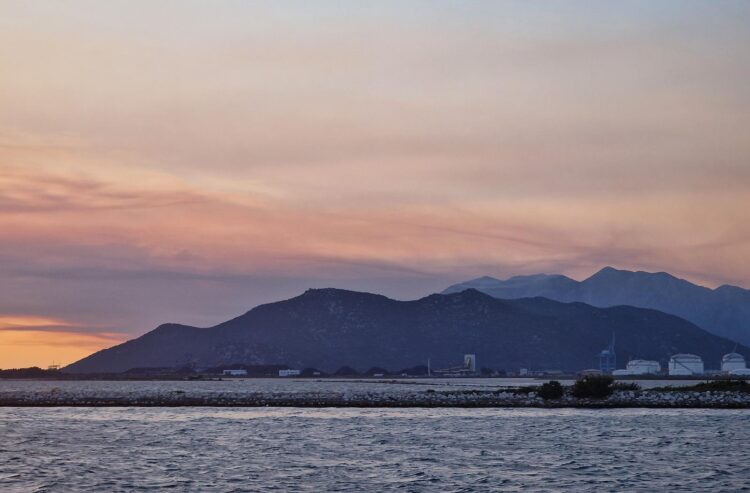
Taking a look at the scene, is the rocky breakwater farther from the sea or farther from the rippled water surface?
the sea

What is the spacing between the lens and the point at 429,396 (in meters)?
139

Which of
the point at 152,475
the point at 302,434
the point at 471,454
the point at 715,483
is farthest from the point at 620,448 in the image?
the point at 152,475

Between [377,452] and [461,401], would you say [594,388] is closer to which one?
[461,401]

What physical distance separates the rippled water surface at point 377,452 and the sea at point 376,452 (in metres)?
0.09

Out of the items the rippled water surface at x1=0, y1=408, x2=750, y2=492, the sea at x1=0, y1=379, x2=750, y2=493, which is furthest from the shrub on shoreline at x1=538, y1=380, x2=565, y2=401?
the sea at x1=0, y1=379, x2=750, y2=493

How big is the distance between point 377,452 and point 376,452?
6 centimetres

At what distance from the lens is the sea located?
4894 centimetres

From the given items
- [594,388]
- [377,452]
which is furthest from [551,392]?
[377,452]

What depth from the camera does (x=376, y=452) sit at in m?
63.7

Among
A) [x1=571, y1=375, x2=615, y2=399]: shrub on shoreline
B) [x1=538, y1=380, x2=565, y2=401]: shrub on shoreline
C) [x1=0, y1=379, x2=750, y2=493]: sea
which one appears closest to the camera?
[x1=0, y1=379, x2=750, y2=493]: sea

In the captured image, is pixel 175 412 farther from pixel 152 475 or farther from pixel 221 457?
pixel 152 475

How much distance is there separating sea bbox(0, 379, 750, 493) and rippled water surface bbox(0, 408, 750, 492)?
9 cm

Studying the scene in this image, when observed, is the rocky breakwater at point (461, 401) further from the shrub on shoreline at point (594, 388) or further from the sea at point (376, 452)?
the sea at point (376, 452)

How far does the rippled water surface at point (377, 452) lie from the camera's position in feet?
161
